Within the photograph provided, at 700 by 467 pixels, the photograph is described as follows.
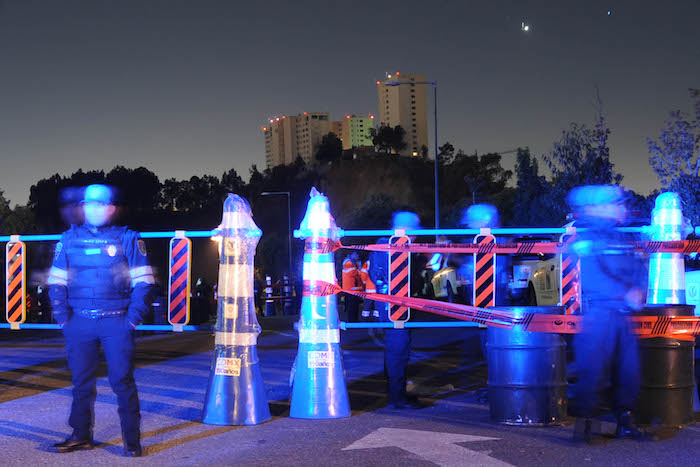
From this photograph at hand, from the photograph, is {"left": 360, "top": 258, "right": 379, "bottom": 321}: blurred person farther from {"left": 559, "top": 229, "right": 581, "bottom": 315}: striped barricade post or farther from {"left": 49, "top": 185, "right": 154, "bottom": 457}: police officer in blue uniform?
{"left": 49, "top": 185, "right": 154, "bottom": 457}: police officer in blue uniform

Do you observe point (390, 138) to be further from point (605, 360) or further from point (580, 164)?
point (605, 360)

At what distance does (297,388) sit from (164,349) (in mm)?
7511

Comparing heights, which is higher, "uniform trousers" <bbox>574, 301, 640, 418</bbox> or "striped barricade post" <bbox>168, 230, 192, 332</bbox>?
"striped barricade post" <bbox>168, 230, 192, 332</bbox>

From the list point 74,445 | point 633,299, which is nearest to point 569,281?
point 633,299

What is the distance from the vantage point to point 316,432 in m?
7.16

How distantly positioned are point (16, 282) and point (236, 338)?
4890mm

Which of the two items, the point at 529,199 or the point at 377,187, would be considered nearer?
the point at 529,199

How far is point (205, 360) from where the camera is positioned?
42.3ft

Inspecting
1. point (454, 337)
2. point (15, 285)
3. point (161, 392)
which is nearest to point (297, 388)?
point (161, 392)

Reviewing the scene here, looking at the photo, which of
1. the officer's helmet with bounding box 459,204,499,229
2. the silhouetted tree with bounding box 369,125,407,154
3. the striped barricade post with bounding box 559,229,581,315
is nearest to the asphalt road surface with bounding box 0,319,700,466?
the striped barricade post with bounding box 559,229,581,315

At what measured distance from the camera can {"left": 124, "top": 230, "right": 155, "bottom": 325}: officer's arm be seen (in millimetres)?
6270

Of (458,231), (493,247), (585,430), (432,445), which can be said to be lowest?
(432,445)

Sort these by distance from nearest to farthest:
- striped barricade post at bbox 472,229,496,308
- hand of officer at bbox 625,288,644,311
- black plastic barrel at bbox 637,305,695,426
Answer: hand of officer at bbox 625,288,644,311 → black plastic barrel at bbox 637,305,695,426 → striped barricade post at bbox 472,229,496,308

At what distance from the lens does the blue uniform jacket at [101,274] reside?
628cm
